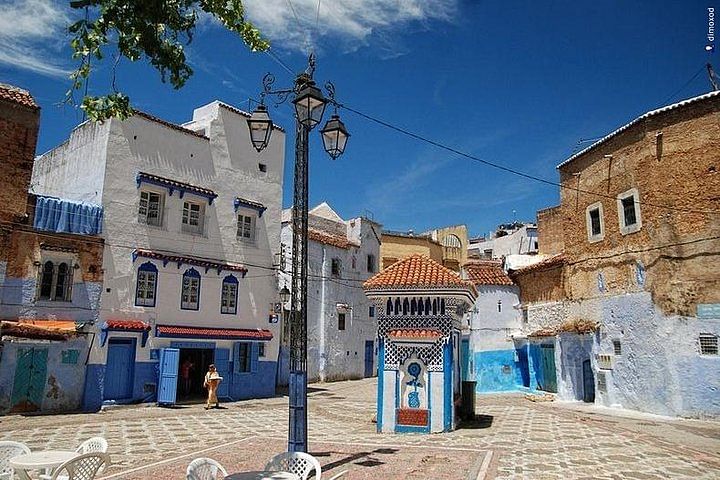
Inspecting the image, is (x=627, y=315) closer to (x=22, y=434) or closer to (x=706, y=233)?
(x=706, y=233)

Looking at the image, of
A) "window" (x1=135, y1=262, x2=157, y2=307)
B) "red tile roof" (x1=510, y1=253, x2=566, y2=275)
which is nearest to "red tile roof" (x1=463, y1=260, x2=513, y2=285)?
"red tile roof" (x1=510, y1=253, x2=566, y2=275)

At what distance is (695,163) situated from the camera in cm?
1616

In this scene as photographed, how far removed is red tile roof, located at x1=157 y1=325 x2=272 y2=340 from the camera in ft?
59.8

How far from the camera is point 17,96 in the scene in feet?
53.7

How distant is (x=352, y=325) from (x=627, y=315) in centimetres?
1676

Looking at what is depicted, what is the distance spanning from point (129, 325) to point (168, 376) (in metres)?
2.14

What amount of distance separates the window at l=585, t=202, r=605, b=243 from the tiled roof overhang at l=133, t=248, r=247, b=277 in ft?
44.3

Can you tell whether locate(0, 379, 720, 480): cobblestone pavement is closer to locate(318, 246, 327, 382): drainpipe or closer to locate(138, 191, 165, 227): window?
locate(138, 191, 165, 227): window

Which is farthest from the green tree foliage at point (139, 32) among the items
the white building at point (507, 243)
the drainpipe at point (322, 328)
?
the white building at point (507, 243)

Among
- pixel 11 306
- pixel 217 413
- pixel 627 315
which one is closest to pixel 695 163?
pixel 627 315

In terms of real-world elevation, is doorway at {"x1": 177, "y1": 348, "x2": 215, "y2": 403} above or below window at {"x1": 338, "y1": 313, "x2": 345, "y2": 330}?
below

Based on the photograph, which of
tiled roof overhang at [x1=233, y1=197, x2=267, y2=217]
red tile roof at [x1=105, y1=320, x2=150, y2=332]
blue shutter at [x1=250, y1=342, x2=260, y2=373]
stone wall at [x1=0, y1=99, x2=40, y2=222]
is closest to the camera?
stone wall at [x1=0, y1=99, x2=40, y2=222]

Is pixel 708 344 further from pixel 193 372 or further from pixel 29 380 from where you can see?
pixel 29 380

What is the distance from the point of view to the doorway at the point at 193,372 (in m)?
19.8
